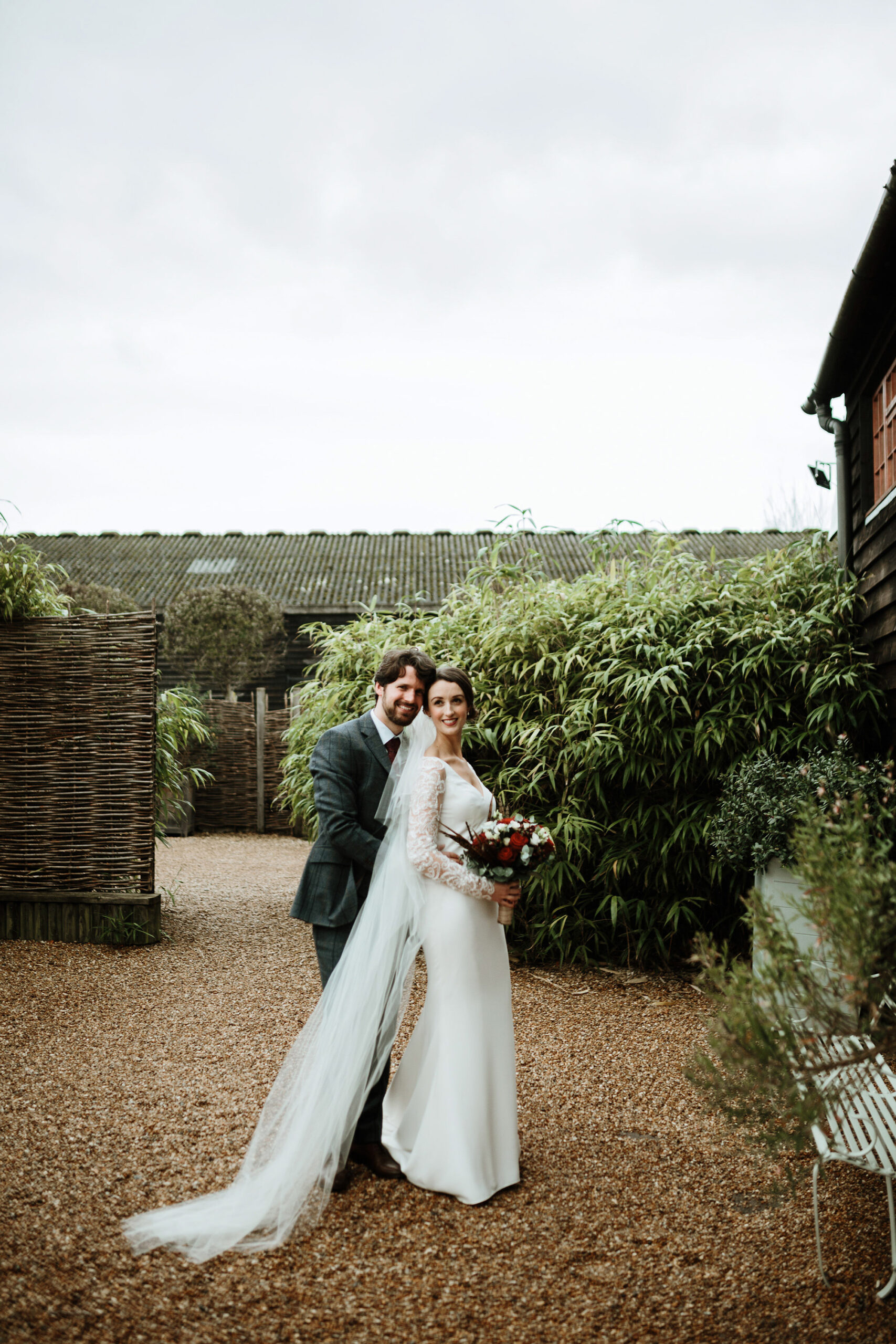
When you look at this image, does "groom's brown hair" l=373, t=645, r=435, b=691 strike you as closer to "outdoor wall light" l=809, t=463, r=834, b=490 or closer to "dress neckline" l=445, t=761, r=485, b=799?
"dress neckline" l=445, t=761, r=485, b=799

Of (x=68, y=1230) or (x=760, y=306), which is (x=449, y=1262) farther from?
(x=760, y=306)

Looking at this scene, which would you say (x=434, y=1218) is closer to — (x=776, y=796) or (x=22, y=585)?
(x=776, y=796)

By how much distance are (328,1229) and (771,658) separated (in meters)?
3.99

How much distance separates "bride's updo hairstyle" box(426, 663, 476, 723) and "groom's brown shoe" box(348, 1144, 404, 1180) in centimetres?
152

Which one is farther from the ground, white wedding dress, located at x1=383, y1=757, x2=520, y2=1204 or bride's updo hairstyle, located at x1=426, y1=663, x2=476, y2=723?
bride's updo hairstyle, located at x1=426, y1=663, x2=476, y2=723

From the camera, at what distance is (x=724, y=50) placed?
19.7 feet

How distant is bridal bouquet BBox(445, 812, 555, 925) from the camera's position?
9.07 feet

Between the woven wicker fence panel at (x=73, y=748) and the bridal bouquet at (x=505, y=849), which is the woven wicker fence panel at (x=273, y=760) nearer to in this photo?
the woven wicker fence panel at (x=73, y=748)

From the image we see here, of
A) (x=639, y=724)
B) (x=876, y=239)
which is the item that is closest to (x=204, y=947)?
(x=639, y=724)

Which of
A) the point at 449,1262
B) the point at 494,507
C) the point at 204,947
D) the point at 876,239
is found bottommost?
the point at 204,947

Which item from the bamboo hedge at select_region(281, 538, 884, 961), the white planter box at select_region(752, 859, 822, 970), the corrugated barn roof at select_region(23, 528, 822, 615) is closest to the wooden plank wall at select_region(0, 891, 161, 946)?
the bamboo hedge at select_region(281, 538, 884, 961)

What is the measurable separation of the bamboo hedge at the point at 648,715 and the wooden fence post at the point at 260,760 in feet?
25.3

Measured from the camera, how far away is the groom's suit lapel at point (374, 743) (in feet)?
10.1

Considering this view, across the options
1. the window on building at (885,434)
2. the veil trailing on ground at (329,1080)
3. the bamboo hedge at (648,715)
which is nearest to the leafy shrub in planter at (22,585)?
the bamboo hedge at (648,715)
